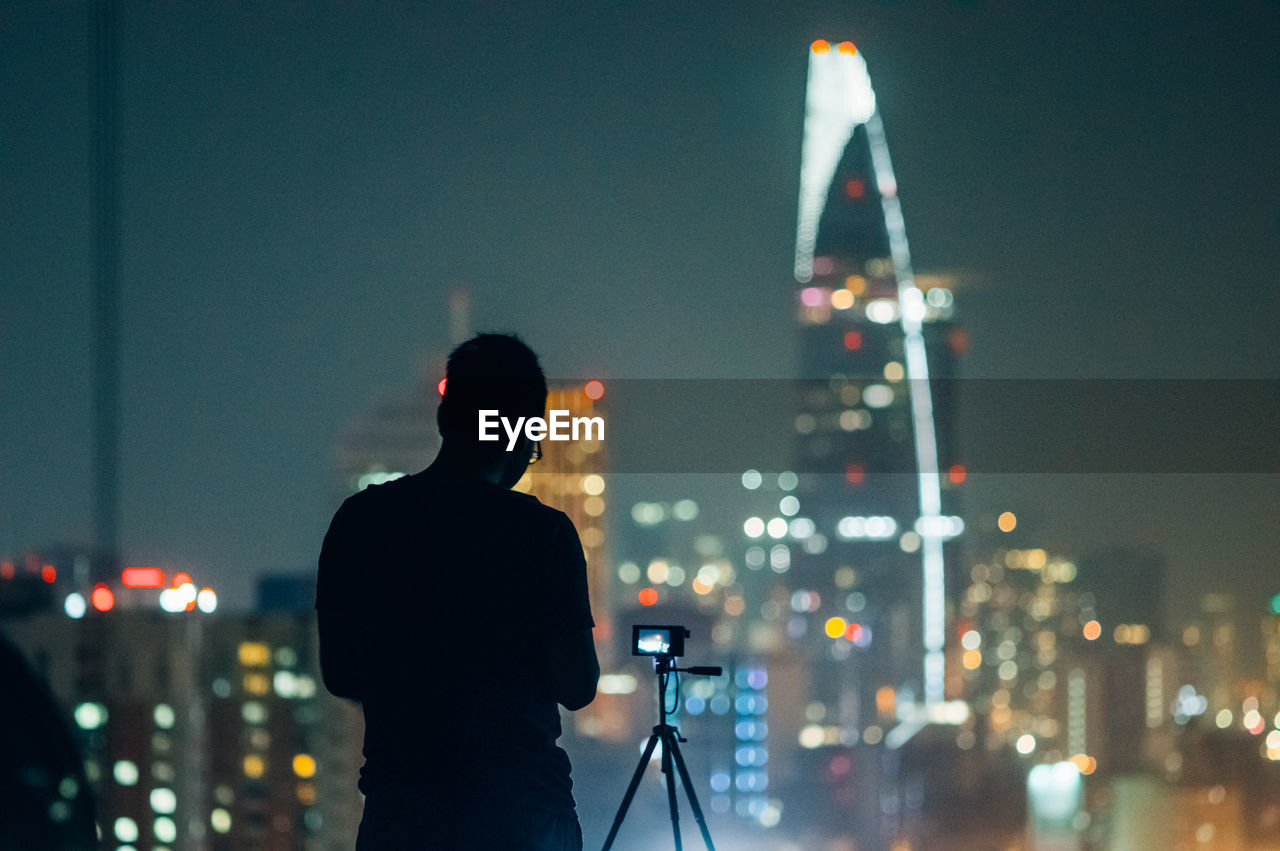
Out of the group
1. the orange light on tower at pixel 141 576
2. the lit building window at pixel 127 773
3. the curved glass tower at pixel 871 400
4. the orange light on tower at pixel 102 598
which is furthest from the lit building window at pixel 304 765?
the curved glass tower at pixel 871 400

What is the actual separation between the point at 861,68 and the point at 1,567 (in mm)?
17385

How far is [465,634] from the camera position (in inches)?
44.9

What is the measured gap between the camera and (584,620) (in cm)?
116

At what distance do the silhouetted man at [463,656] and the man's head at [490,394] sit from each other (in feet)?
0.18

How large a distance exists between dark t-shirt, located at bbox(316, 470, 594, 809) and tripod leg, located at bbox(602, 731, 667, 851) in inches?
44.0

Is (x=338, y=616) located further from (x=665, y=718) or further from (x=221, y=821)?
(x=221, y=821)

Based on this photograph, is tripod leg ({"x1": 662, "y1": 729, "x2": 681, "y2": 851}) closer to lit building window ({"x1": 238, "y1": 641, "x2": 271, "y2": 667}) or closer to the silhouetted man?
the silhouetted man

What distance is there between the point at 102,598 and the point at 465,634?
1073 centimetres

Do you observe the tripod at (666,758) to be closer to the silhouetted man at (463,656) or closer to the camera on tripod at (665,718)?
the camera on tripod at (665,718)

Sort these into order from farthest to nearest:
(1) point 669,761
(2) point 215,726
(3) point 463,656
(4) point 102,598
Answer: (2) point 215,726 → (4) point 102,598 → (1) point 669,761 → (3) point 463,656

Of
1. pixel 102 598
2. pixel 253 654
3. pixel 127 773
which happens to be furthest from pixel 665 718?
pixel 127 773

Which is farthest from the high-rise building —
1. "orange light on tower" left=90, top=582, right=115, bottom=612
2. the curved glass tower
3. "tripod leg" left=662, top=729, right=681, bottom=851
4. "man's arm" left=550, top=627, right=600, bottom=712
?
the curved glass tower

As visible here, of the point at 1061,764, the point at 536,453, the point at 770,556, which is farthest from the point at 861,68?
the point at 536,453

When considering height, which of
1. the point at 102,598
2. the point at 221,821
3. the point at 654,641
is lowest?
the point at 221,821
